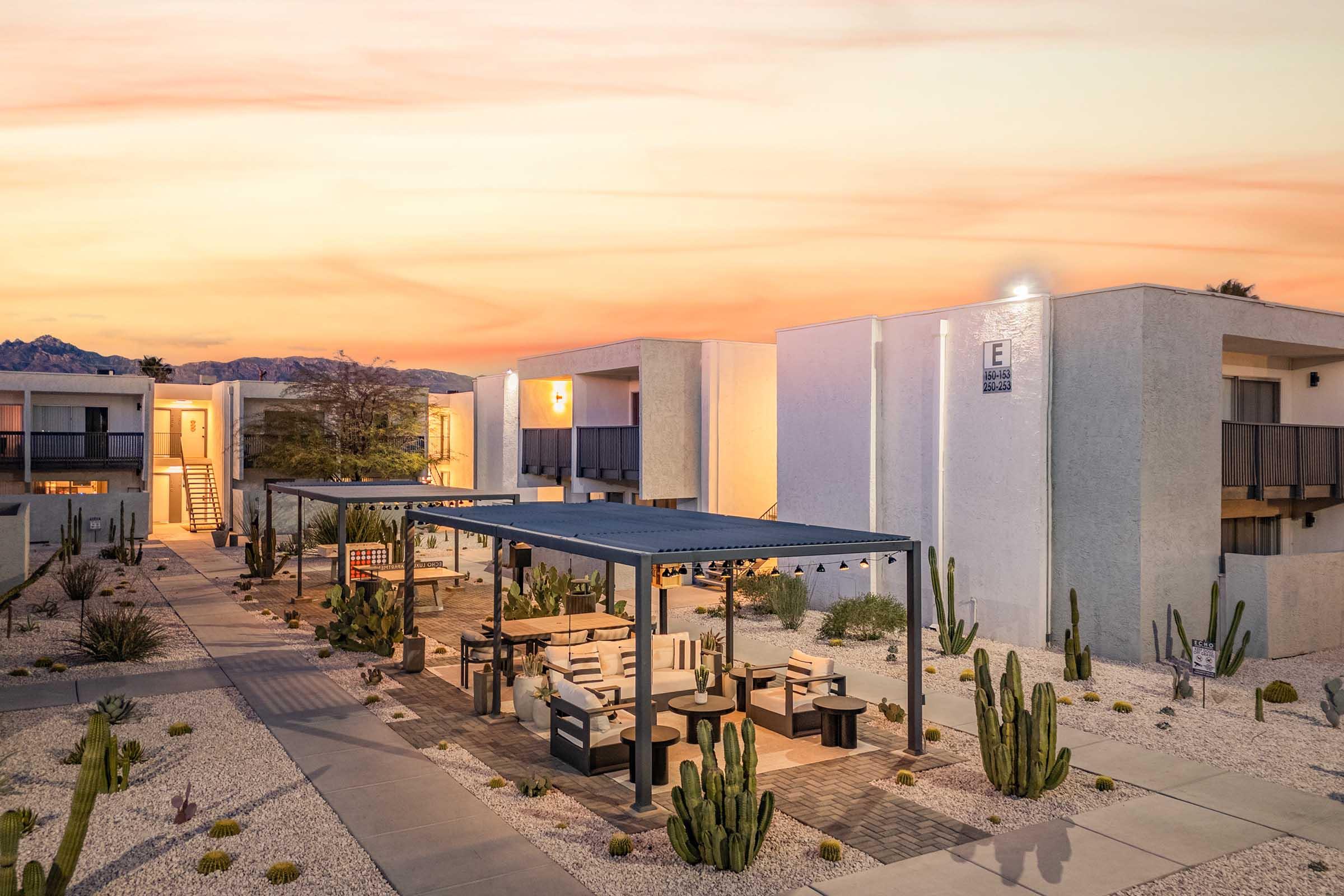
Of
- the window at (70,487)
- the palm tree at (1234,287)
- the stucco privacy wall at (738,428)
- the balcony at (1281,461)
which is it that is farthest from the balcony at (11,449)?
the palm tree at (1234,287)

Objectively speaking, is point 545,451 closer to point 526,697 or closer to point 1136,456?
point 526,697

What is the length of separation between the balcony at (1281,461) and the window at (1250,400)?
1.09 metres

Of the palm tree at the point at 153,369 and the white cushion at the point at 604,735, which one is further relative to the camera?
the palm tree at the point at 153,369

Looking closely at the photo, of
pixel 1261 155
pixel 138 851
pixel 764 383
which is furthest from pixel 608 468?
pixel 138 851

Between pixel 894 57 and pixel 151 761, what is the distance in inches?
559

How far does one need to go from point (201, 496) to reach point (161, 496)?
4.11m

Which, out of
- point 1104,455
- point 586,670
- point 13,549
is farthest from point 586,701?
point 13,549

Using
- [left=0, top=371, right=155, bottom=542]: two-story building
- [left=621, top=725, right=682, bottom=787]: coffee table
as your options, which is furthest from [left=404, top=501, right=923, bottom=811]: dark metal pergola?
[left=0, top=371, right=155, bottom=542]: two-story building

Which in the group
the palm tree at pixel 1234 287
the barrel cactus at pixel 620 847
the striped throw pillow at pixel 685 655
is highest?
the palm tree at pixel 1234 287

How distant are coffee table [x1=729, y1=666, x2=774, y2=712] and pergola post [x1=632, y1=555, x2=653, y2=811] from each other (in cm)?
352

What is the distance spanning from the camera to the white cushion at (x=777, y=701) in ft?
39.1

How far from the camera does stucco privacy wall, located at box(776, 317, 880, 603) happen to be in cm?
2019

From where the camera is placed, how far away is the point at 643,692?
9.34 metres

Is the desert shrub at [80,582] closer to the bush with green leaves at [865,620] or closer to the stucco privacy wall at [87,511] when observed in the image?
the stucco privacy wall at [87,511]
